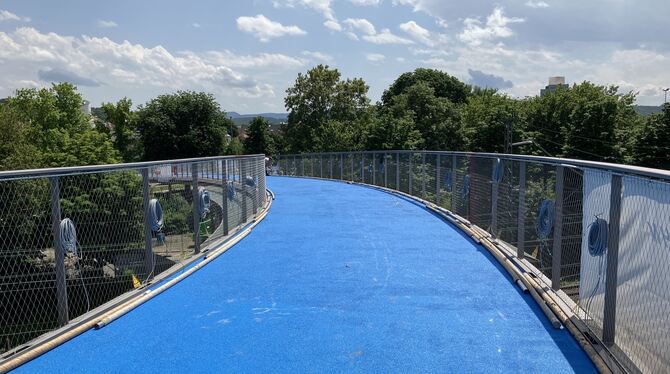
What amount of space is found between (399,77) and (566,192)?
71843 mm

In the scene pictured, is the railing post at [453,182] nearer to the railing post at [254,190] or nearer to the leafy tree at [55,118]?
the railing post at [254,190]

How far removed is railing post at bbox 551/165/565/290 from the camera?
5.59 meters

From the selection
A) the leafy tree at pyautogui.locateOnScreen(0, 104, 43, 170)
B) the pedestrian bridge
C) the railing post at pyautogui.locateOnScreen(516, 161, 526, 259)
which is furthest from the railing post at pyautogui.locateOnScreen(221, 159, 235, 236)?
the leafy tree at pyautogui.locateOnScreen(0, 104, 43, 170)

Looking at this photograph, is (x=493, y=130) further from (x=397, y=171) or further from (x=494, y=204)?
(x=494, y=204)

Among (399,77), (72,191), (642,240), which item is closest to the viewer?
(642,240)

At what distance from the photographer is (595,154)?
42344mm

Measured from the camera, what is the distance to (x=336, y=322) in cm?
514

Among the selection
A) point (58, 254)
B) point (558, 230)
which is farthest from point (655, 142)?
point (58, 254)

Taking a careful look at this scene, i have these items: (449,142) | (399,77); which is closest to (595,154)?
(449,142)

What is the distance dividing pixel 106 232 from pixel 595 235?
6.05 metres

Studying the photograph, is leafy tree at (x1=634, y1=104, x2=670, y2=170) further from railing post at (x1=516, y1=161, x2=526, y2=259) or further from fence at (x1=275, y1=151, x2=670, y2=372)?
railing post at (x1=516, y1=161, x2=526, y2=259)

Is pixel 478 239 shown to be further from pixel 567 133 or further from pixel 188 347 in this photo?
pixel 567 133

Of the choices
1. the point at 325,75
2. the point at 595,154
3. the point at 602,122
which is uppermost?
the point at 325,75

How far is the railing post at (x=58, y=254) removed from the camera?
473 centimetres
